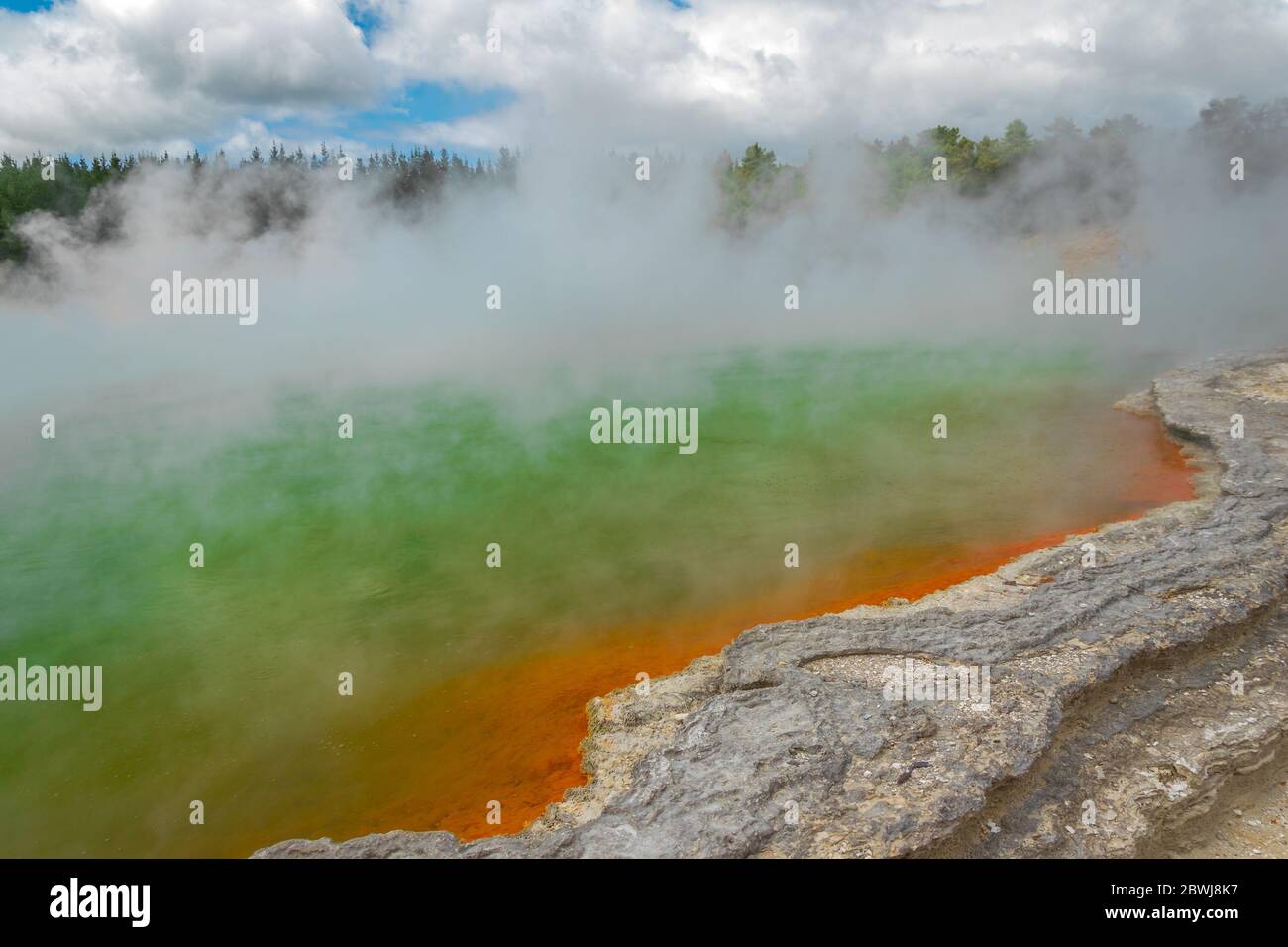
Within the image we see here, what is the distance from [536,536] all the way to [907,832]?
4.16 m

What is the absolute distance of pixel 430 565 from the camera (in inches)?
236

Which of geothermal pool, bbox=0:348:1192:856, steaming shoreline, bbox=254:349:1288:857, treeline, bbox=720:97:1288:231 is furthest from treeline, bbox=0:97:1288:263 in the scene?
steaming shoreline, bbox=254:349:1288:857

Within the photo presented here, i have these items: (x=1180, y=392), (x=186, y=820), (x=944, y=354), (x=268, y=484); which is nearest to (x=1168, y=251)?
(x=944, y=354)

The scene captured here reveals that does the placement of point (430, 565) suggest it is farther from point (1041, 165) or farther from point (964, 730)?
point (1041, 165)

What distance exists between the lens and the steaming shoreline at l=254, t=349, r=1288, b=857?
2.77 m

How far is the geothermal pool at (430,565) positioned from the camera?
3.93 m

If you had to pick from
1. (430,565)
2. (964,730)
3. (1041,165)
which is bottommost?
(964,730)

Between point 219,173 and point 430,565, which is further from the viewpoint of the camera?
point 219,173

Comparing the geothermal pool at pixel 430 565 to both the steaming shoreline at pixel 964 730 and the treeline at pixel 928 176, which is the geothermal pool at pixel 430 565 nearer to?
the steaming shoreline at pixel 964 730

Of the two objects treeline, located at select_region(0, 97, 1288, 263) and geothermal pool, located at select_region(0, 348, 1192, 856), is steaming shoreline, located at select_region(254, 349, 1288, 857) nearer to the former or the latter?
geothermal pool, located at select_region(0, 348, 1192, 856)

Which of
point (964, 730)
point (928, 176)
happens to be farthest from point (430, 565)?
point (928, 176)

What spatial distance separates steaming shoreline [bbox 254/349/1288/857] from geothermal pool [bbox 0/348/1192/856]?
677mm

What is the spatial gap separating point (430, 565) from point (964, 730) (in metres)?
4.02

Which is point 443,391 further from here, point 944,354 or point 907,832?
point 907,832
